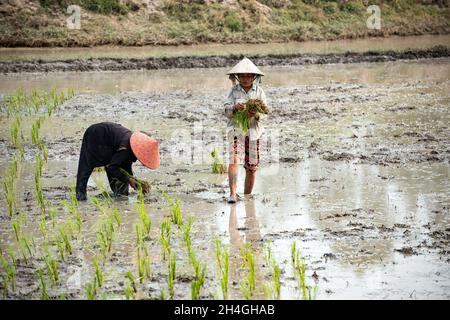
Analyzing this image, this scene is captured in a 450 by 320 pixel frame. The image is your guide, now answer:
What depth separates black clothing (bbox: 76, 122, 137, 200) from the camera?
6934mm

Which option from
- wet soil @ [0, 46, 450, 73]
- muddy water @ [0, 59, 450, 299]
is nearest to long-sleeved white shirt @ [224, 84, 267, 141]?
muddy water @ [0, 59, 450, 299]

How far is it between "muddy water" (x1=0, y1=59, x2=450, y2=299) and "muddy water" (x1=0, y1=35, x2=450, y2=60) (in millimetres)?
5526

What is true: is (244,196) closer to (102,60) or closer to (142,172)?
(142,172)

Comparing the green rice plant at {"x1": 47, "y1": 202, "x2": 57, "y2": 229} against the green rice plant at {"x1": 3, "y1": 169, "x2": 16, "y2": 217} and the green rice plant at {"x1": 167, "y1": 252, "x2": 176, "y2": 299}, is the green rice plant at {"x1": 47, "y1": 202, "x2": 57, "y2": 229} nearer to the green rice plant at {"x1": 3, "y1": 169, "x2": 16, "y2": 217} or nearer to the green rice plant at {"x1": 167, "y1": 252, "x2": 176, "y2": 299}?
the green rice plant at {"x1": 3, "y1": 169, "x2": 16, "y2": 217}

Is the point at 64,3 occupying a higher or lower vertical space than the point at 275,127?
higher

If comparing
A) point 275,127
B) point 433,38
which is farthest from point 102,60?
point 433,38

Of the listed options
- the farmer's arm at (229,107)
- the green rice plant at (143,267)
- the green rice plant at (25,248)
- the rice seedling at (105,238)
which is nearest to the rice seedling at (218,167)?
the farmer's arm at (229,107)

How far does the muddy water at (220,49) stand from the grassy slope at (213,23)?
82 cm

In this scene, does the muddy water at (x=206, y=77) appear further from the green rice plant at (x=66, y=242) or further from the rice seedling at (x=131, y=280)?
the rice seedling at (x=131, y=280)

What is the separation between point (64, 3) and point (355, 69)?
10.4 metres

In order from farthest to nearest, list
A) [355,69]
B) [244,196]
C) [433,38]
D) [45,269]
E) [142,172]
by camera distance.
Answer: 1. [433,38]
2. [355,69]
3. [142,172]
4. [244,196]
5. [45,269]

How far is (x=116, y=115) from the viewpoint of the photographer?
38.4 ft

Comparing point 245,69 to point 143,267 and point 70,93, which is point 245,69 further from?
point 70,93

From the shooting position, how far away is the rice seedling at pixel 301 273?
181 inches
